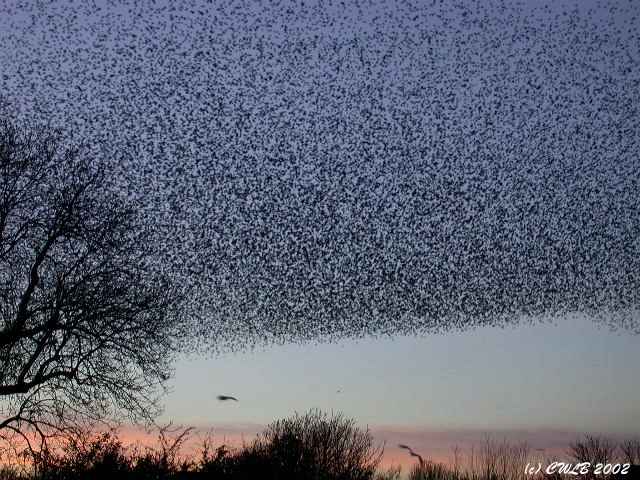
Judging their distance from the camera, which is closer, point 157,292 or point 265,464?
point 157,292

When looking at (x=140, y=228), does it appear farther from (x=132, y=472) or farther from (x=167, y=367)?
(x=132, y=472)

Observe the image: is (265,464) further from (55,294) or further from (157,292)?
(55,294)

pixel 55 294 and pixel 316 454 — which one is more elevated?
pixel 55 294

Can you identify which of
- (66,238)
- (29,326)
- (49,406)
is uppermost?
(66,238)

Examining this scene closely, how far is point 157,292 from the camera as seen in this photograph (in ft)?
83.8

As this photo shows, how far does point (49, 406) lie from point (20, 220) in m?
6.12

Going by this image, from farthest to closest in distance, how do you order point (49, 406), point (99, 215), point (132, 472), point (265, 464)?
1. point (265, 464)
2. point (132, 472)
3. point (99, 215)
4. point (49, 406)

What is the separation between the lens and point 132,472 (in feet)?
93.0

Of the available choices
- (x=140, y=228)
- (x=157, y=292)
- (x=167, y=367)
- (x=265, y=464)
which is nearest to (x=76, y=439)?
(x=167, y=367)

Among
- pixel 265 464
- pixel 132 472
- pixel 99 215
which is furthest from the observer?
pixel 265 464

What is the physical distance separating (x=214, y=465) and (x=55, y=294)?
32.9 feet

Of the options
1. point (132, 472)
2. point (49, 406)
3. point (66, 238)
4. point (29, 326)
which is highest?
point (66, 238)

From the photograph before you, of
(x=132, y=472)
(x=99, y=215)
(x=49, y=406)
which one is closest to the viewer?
(x=49, y=406)

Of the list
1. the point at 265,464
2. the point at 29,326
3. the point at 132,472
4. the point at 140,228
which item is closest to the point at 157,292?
the point at 140,228
